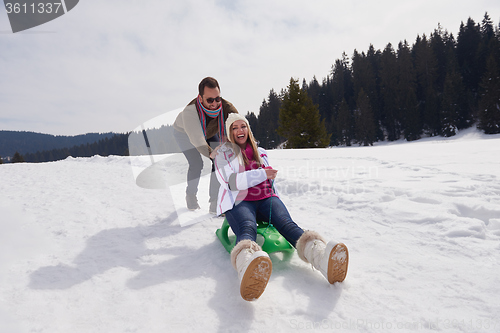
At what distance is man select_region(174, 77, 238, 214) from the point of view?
3.85 metres

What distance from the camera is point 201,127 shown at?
13.2 feet

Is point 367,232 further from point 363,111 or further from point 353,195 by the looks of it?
point 363,111

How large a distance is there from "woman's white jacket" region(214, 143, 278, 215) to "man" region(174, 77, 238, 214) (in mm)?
914

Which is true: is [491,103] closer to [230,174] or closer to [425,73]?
[425,73]

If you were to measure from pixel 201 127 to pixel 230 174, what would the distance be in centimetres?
139

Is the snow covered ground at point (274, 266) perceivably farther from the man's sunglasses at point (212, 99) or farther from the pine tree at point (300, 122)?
the pine tree at point (300, 122)

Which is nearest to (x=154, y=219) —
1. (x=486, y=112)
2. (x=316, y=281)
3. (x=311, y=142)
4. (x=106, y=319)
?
(x=106, y=319)

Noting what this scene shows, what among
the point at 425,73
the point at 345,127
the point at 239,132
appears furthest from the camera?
the point at 425,73

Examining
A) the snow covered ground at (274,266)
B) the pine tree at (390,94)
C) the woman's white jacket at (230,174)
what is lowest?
the snow covered ground at (274,266)

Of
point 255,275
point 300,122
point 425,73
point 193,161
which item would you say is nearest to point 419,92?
point 425,73

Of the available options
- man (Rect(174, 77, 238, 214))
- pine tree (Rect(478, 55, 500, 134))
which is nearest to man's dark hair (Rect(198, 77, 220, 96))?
man (Rect(174, 77, 238, 214))

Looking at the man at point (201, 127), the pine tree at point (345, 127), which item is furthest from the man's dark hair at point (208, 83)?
the pine tree at point (345, 127)

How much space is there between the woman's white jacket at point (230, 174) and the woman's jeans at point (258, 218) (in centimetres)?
11

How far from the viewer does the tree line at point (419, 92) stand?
1558 inches
